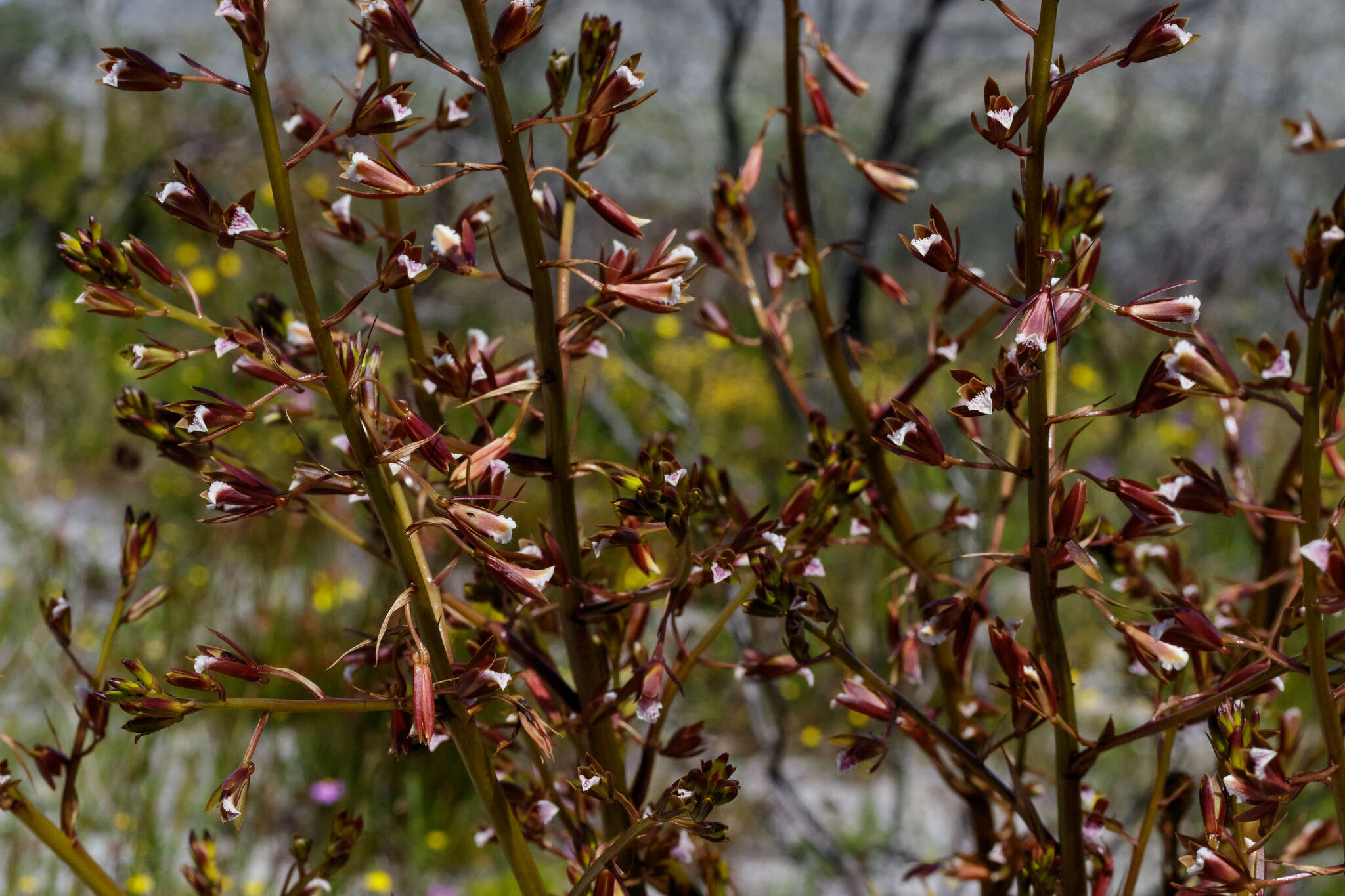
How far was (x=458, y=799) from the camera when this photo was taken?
2383 millimetres

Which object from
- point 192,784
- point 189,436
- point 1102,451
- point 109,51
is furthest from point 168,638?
point 1102,451

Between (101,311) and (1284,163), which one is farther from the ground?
(1284,163)

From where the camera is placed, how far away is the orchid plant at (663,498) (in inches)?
20.2

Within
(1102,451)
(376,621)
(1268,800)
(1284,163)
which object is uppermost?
(1284,163)

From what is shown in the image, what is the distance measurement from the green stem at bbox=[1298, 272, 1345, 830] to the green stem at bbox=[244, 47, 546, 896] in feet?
1.37

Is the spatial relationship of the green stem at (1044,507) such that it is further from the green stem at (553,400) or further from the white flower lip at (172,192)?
the white flower lip at (172,192)

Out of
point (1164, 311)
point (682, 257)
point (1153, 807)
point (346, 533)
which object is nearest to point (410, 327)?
point (346, 533)

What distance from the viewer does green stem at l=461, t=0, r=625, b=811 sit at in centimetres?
53

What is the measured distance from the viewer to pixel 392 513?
1.76 feet

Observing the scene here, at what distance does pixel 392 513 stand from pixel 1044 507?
35cm

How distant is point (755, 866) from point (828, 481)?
2170 mm

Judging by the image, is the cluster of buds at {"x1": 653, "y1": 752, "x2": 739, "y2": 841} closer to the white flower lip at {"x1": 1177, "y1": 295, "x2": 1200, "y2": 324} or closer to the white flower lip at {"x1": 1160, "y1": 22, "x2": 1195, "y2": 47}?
the white flower lip at {"x1": 1177, "y1": 295, "x2": 1200, "y2": 324}

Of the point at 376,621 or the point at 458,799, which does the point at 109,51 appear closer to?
the point at 376,621

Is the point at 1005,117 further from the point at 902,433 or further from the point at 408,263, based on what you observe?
the point at 408,263
